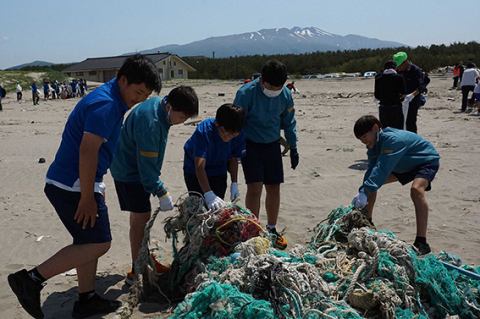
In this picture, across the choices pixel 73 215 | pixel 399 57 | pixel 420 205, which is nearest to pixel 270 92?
pixel 420 205

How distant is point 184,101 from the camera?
2930 millimetres

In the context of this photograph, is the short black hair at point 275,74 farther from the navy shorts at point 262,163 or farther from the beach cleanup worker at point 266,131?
the navy shorts at point 262,163

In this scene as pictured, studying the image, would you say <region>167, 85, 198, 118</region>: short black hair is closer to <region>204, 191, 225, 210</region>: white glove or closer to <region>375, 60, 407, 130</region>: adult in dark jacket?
<region>204, 191, 225, 210</region>: white glove

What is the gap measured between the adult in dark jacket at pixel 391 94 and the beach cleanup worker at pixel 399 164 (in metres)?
2.50

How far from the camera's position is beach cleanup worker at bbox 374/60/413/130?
20.0 ft

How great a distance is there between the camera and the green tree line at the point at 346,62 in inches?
1216

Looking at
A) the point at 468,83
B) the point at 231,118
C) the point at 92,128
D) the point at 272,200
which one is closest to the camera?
the point at 92,128

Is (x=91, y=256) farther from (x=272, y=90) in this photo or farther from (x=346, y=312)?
(x=272, y=90)

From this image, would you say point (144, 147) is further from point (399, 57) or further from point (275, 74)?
point (399, 57)

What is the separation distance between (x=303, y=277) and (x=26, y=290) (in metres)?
1.70

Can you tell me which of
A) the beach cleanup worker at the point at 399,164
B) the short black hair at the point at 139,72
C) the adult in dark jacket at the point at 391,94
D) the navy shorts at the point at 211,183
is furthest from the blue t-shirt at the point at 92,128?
the adult in dark jacket at the point at 391,94

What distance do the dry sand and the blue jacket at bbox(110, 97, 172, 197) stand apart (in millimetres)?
914

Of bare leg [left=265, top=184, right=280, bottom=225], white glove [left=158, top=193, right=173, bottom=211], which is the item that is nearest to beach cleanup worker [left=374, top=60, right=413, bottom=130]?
bare leg [left=265, top=184, right=280, bottom=225]

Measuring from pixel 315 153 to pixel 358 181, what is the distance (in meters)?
2.19
